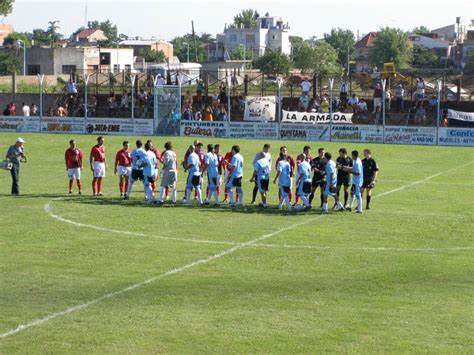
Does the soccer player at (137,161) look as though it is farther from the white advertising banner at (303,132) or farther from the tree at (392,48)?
the tree at (392,48)

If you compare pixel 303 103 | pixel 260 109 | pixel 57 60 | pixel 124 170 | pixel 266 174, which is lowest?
pixel 124 170

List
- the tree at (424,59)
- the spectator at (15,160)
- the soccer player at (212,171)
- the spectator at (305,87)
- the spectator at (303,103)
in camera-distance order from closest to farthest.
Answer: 1. the soccer player at (212,171)
2. the spectator at (15,160)
3. the spectator at (303,103)
4. the spectator at (305,87)
5. the tree at (424,59)

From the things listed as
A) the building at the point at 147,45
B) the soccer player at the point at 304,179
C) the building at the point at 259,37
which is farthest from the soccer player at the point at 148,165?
the building at the point at 259,37

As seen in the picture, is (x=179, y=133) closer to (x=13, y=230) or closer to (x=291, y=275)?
(x=13, y=230)

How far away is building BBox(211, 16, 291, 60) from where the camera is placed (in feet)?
573

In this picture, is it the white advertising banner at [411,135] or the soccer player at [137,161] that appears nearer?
the soccer player at [137,161]

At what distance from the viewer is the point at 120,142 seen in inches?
2125

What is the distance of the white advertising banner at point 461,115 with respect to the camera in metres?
56.2

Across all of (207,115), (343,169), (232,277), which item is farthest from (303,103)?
(232,277)

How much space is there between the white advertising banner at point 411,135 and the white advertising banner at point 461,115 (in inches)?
100

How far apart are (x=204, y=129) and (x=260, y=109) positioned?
3.90 m

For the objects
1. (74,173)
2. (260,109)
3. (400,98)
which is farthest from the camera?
(260,109)

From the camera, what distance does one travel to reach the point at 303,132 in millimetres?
56906

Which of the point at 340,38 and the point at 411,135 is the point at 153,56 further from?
the point at 411,135
